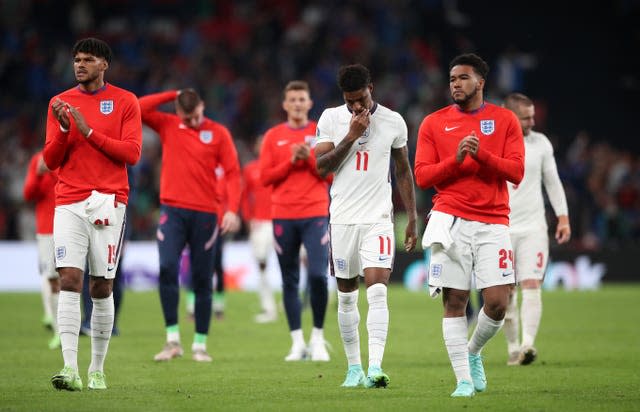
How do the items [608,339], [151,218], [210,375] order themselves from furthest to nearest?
[151,218]
[608,339]
[210,375]

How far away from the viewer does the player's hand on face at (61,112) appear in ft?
31.1

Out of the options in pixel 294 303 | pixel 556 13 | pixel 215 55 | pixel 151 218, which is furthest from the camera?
pixel 556 13

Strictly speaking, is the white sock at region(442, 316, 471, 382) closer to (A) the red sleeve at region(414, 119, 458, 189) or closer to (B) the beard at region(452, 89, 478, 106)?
(A) the red sleeve at region(414, 119, 458, 189)

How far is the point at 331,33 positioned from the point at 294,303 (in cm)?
1968

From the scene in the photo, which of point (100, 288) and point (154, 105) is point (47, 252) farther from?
point (100, 288)

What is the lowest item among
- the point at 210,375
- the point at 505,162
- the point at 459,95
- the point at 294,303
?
the point at 210,375

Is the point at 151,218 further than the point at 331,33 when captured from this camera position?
No

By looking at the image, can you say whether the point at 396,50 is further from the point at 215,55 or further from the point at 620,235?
the point at 620,235

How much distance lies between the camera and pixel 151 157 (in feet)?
90.4

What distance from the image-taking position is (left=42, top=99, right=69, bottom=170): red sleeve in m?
9.60

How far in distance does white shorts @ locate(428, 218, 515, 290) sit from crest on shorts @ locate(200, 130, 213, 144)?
4.41 meters

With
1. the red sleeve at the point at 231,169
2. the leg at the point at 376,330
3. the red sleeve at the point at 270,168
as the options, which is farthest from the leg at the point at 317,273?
the leg at the point at 376,330

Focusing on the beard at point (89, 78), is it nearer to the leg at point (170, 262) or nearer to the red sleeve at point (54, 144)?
the red sleeve at point (54, 144)

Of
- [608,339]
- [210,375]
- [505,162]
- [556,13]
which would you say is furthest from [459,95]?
[556,13]
